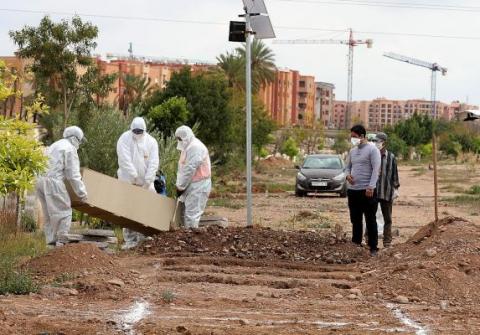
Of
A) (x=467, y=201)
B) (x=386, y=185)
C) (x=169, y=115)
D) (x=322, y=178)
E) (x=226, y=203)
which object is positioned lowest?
(x=467, y=201)

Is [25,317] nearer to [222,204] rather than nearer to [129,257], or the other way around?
[129,257]

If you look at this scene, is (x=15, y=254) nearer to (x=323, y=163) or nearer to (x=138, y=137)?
(x=138, y=137)

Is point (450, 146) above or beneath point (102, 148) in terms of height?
beneath

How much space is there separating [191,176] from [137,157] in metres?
0.82

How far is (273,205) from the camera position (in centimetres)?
2975

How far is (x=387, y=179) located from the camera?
52.1ft

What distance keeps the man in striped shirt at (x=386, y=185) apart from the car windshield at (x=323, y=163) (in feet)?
61.2

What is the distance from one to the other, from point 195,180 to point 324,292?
525 cm

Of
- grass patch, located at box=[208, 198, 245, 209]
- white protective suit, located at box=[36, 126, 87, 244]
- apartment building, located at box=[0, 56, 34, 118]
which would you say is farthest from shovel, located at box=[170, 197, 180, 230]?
grass patch, located at box=[208, 198, 245, 209]

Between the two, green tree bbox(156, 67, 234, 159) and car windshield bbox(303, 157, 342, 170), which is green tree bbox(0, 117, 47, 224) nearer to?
car windshield bbox(303, 157, 342, 170)

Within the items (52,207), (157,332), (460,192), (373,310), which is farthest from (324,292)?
(460,192)

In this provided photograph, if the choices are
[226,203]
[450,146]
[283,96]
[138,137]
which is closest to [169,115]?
[226,203]

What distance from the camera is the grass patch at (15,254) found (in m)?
9.62

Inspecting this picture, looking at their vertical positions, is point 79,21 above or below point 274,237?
above
